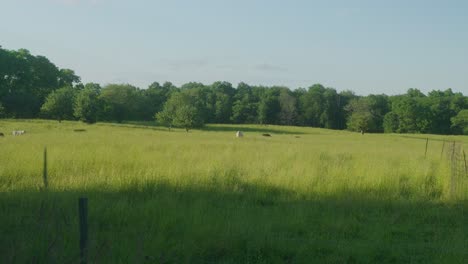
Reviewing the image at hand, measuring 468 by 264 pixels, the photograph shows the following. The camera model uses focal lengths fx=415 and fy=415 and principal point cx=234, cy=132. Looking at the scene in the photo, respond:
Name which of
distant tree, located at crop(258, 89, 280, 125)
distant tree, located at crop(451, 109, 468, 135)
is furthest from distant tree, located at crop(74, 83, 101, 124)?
distant tree, located at crop(451, 109, 468, 135)

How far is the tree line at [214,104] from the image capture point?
245 ft

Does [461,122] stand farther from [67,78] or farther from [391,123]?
[67,78]

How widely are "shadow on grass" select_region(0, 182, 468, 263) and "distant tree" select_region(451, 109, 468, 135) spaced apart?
94054 mm

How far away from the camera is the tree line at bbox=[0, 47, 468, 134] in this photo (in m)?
74.8

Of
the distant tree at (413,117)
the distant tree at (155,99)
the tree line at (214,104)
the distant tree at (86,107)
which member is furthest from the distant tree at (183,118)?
the distant tree at (413,117)

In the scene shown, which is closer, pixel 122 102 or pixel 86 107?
pixel 86 107

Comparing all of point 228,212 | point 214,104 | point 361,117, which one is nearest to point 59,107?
point 214,104

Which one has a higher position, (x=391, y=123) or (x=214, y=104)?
(x=214, y=104)

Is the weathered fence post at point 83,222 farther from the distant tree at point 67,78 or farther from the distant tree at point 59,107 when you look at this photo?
the distant tree at point 67,78

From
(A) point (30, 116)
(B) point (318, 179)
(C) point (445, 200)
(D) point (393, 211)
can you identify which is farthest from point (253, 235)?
(A) point (30, 116)

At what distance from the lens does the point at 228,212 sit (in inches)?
325

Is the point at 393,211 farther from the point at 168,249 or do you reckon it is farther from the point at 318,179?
the point at 168,249

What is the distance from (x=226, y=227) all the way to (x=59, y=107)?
7138 centimetres

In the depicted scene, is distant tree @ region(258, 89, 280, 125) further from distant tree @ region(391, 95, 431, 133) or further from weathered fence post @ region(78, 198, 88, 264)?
weathered fence post @ region(78, 198, 88, 264)
